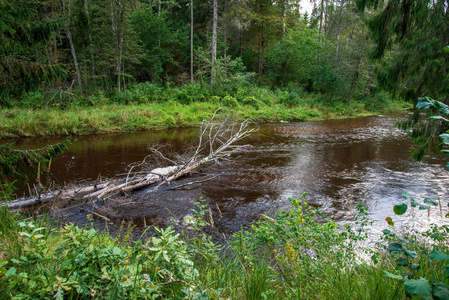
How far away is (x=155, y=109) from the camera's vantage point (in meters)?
18.0

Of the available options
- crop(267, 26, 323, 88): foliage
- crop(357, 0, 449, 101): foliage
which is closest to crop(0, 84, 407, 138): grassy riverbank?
crop(267, 26, 323, 88): foliage

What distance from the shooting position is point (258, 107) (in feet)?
71.3

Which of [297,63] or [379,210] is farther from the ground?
[297,63]

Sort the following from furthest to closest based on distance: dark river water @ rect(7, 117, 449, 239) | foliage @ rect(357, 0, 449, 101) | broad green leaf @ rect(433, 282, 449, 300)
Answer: dark river water @ rect(7, 117, 449, 239)
foliage @ rect(357, 0, 449, 101)
broad green leaf @ rect(433, 282, 449, 300)

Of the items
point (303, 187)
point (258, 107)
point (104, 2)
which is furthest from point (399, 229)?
point (104, 2)

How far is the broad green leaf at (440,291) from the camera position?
1.11 meters

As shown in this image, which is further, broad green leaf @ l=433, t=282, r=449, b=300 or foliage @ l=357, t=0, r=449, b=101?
foliage @ l=357, t=0, r=449, b=101

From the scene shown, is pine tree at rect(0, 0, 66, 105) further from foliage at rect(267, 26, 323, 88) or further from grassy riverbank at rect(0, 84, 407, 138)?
foliage at rect(267, 26, 323, 88)

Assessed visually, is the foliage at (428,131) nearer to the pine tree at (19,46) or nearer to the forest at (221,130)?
the forest at (221,130)

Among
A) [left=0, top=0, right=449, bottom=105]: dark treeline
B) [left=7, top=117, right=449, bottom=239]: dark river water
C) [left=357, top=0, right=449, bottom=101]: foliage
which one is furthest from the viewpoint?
[left=7, top=117, right=449, bottom=239]: dark river water

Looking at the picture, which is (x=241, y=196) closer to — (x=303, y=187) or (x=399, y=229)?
(x=303, y=187)

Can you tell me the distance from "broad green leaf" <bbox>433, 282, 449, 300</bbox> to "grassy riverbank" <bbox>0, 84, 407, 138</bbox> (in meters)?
13.7

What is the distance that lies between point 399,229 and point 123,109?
16.1 meters

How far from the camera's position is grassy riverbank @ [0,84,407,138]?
1355 centimetres
